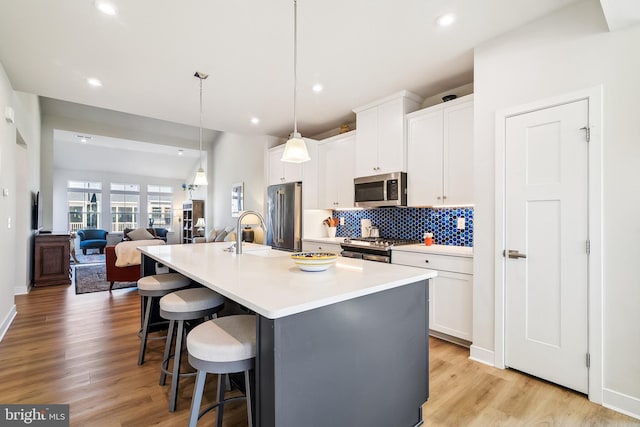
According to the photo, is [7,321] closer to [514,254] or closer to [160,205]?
[514,254]

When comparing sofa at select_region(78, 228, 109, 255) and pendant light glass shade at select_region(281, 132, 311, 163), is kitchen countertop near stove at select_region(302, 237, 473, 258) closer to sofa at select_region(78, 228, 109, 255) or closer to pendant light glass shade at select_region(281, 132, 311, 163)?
pendant light glass shade at select_region(281, 132, 311, 163)

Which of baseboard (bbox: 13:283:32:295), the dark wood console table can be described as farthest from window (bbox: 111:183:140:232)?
baseboard (bbox: 13:283:32:295)

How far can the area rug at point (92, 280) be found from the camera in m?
4.89

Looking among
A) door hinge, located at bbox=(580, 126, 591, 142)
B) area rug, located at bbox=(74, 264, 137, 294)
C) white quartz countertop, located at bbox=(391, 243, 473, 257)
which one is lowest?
area rug, located at bbox=(74, 264, 137, 294)

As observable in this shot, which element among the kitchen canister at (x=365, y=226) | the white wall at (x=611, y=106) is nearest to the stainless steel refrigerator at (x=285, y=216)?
the kitchen canister at (x=365, y=226)

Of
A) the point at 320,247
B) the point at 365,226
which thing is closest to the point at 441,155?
the point at 365,226

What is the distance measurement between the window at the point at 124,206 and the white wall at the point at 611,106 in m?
11.6

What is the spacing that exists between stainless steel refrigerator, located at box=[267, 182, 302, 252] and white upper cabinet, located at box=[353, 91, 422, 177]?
3.47ft

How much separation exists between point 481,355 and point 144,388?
253cm

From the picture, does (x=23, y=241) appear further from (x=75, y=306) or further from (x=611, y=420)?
(x=611, y=420)

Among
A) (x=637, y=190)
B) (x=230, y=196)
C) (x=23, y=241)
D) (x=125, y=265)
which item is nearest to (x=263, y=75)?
(x=637, y=190)

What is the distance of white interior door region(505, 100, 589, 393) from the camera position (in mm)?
1996

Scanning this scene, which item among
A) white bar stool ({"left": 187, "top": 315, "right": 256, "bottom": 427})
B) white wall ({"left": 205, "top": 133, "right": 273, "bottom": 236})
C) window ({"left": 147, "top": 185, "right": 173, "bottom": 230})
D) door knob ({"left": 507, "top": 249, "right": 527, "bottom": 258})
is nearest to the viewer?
white bar stool ({"left": 187, "top": 315, "right": 256, "bottom": 427})

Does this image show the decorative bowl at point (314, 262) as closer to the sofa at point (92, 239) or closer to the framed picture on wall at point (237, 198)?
the framed picture on wall at point (237, 198)
